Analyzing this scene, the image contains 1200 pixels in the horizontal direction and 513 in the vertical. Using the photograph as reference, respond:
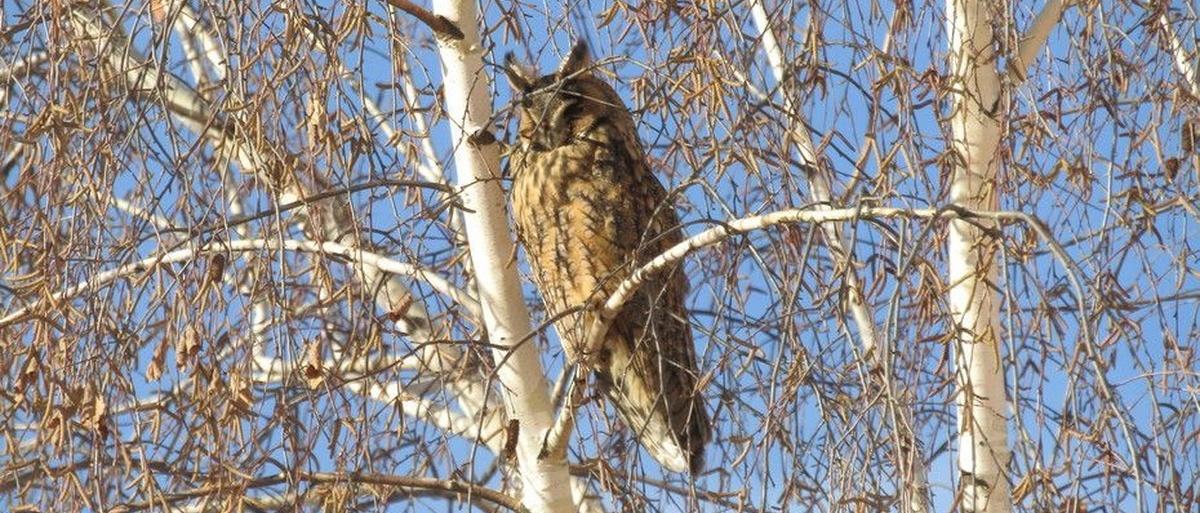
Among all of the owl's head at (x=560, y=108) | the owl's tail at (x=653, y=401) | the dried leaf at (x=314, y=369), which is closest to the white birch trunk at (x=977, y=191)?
the owl's tail at (x=653, y=401)

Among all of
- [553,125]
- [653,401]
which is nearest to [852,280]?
[653,401]

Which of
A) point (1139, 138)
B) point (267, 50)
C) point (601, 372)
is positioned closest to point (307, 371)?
point (267, 50)

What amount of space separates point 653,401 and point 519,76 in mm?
799

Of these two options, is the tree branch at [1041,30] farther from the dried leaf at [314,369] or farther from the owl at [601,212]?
the dried leaf at [314,369]

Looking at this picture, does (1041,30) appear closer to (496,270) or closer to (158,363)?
(496,270)

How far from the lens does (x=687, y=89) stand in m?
2.89

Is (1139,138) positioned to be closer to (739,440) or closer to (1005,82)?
(1005,82)

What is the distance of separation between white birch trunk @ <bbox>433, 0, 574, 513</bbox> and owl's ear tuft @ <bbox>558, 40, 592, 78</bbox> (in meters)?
0.22

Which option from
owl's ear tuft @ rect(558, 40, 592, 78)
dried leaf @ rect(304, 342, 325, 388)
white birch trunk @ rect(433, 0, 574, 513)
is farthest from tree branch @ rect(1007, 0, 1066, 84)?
dried leaf @ rect(304, 342, 325, 388)

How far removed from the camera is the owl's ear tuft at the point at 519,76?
11.6 ft

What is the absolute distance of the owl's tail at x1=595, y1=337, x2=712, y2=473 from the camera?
353 centimetres

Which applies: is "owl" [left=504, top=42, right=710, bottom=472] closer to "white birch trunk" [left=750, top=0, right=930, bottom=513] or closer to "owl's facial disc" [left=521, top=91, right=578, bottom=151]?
"owl's facial disc" [left=521, top=91, right=578, bottom=151]

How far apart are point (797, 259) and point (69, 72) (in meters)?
1.39

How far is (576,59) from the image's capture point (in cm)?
346
